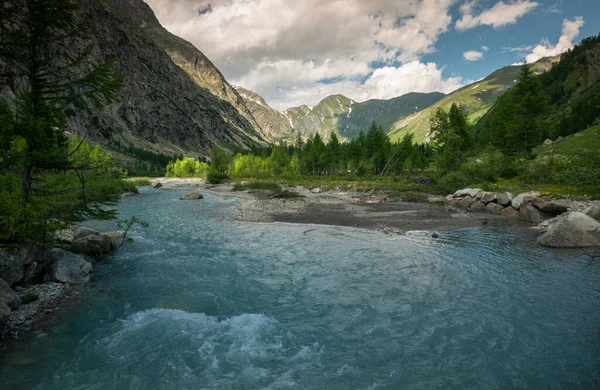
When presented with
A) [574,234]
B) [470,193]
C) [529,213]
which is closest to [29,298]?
[574,234]

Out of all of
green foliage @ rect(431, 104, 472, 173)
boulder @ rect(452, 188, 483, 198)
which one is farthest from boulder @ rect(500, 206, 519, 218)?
green foliage @ rect(431, 104, 472, 173)

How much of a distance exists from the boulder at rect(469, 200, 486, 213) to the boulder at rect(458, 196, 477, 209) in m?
0.96

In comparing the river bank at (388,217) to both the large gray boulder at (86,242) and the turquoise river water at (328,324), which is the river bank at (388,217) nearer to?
the turquoise river water at (328,324)

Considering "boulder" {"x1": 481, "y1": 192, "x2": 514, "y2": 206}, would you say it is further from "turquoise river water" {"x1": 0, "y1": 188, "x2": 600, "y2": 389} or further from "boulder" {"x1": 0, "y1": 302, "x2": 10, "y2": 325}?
"boulder" {"x1": 0, "y1": 302, "x2": 10, "y2": 325}

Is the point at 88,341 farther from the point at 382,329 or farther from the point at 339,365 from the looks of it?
the point at 382,329

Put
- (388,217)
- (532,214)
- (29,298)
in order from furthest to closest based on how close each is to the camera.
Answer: (388,217)
(532,214)
(29,298)

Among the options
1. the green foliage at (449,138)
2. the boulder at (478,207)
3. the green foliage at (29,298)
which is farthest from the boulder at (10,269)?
the green foliage at (449,138)

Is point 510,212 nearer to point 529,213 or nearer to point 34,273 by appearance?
point 529,213

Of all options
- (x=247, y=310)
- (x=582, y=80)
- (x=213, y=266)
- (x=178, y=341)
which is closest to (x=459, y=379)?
(x=247, y=310)

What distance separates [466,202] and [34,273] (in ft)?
128

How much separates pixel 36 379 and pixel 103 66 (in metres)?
10.3

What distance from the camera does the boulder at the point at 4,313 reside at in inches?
346

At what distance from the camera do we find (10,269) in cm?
1095

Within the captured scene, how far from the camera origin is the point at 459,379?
24.6 feet
